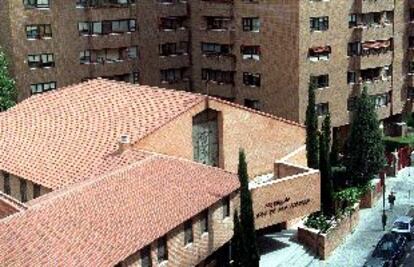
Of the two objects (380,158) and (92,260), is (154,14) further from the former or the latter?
(92,260)

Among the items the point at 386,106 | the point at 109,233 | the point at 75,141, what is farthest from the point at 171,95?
the point at 386,106

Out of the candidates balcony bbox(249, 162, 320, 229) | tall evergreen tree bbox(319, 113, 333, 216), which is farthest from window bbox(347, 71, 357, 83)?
balcony bbox(249, 162, 320, 229)

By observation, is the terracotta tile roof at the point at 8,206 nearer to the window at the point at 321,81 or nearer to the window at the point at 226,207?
the window at the point at 226,207

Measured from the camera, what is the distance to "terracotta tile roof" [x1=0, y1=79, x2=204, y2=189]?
153ft

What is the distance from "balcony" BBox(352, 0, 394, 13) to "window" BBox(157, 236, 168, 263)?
38.7 m

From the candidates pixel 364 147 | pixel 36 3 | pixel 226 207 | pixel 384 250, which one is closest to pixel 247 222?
pixel 226 207

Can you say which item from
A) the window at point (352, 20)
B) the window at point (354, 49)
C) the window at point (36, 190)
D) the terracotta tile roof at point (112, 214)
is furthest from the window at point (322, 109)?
the window at point (36, 190)

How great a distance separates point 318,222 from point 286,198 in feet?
12.5

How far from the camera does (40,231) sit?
35.2 metres

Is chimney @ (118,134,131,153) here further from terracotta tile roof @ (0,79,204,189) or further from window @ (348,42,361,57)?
window @ (348,42,361,57)

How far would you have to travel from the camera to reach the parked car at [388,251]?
47.8m

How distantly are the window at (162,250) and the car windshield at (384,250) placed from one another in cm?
1591

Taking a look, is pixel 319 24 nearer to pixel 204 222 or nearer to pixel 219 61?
pixel 219 61

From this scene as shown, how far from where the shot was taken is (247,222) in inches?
1693
